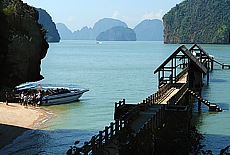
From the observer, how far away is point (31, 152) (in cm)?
2430

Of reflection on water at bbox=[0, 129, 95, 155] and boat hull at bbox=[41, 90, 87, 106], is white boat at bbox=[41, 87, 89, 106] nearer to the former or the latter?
boat hull at bbox=[41, 90, 87, 106]

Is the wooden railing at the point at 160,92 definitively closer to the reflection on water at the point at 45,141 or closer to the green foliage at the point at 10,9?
the reflection on water at the point at 45,141

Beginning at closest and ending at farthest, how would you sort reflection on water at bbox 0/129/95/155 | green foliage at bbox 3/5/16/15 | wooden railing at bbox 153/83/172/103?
1. reflection on water at bbox 0/129/95/155
2. wooden railing at bbox 153/83/172/103
3. green foliage at bbox 3/5/16/15

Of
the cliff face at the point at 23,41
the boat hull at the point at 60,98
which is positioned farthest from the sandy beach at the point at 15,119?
the cliff face at the point at 23,41

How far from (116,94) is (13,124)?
72.0 feet

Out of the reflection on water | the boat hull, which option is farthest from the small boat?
the reflection on water

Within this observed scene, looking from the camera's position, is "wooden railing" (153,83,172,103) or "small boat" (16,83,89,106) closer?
"wooden railing" (153,83,172,103)

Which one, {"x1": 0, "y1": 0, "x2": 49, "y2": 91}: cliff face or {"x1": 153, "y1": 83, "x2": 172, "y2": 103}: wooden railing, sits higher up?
{"x1": 0, "y1": 0, "x2": 49, "y2": 91}: cliff face

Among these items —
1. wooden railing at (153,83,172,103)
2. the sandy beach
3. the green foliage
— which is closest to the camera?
the sandy beach

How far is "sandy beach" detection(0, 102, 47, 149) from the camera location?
91.7ft

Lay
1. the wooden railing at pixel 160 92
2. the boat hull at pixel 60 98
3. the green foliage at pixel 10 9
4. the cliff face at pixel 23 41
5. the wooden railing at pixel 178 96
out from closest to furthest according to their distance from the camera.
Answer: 1. the wooden railing at pixel 178 96
2. the wooden railing at pixel 160 92
3. the boat hull at pixel 60 98
4. the cliff face at pixel 23 41
5. the green foliage at pixel 10 9

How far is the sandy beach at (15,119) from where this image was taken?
91.7ft

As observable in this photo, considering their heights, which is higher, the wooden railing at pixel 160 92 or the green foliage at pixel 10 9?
the green foliage at pixel 10 9

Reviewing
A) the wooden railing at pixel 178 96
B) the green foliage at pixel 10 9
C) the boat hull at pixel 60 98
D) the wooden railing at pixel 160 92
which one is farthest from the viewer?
the green foliage at pixel 10 9
